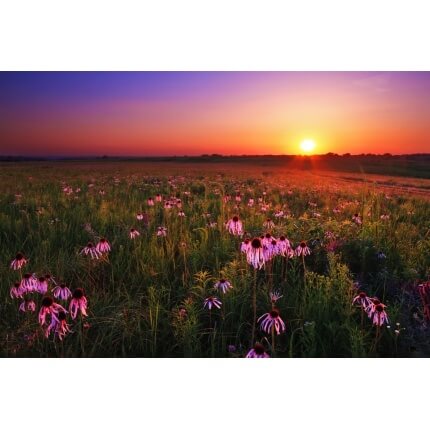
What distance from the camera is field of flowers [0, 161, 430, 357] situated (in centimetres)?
194

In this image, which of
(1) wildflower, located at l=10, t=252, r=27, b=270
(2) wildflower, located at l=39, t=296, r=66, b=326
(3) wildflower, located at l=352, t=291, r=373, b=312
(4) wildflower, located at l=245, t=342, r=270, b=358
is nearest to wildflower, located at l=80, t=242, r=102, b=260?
(1) wildflower, located at l=10, t=252, r=27, b=270

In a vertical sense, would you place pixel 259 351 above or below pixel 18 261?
below

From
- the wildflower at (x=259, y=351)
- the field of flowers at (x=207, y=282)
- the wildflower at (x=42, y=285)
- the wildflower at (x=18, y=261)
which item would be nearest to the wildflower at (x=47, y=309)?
the field of flowers at (x=207, y=282)

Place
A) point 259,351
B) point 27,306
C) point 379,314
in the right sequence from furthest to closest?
1. point 27,306
2. point 379,314
3. point 259,351

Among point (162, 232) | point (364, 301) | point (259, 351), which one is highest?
point (162, 232)

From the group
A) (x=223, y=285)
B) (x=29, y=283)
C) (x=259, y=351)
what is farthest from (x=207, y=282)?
(x=29, y=283)

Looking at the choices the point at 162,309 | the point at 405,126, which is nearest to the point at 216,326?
the point at 162,309

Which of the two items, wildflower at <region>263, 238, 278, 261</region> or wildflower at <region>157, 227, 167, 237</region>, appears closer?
wildflower at <region>263, 238, 278, 261</region>

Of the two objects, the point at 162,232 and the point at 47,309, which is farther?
the point at 162,232

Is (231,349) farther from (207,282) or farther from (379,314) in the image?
(379,314)

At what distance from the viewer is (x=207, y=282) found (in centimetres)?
248

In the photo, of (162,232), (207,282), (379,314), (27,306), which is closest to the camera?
(379,314)

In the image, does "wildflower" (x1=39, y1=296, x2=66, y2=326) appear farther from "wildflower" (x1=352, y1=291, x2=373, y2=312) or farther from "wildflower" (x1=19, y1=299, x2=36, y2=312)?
"wildflower" (x1=352, y1=291, x2=373, y2=312)
